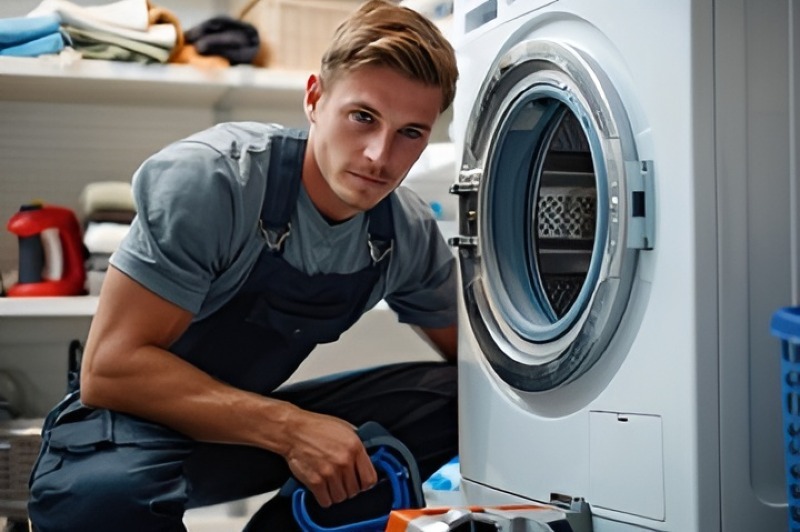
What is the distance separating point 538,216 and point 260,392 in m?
0.65

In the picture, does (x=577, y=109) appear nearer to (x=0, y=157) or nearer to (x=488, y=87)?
(x=488, y=87)

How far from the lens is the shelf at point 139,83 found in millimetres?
2633

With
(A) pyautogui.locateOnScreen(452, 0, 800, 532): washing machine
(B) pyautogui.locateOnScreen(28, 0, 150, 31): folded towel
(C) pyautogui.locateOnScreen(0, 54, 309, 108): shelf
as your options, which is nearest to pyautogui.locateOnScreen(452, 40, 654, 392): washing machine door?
(A) pyautogui.locateOnScreen(452, 0, 800, 532): washing machine

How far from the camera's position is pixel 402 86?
171 centimetres

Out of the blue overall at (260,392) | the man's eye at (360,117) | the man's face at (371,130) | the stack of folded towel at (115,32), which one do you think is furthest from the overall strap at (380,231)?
the stack of folded towel at (115,32)

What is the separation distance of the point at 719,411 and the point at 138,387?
931 mm

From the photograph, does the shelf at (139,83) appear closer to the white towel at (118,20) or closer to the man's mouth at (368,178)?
the white towel at (118,20)

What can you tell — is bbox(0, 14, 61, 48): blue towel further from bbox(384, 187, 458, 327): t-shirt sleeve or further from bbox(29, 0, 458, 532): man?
bbox(384, 187, 458, 327): t-shirt sleeve

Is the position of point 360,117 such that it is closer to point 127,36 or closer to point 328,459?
point 328,459

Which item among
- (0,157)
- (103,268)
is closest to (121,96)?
(0,157)

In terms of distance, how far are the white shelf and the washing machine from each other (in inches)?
55.7

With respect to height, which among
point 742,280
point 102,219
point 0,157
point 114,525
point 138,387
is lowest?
point 114,525

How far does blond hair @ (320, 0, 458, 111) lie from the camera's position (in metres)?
1.70

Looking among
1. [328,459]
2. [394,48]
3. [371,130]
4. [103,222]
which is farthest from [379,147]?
[103,222]
